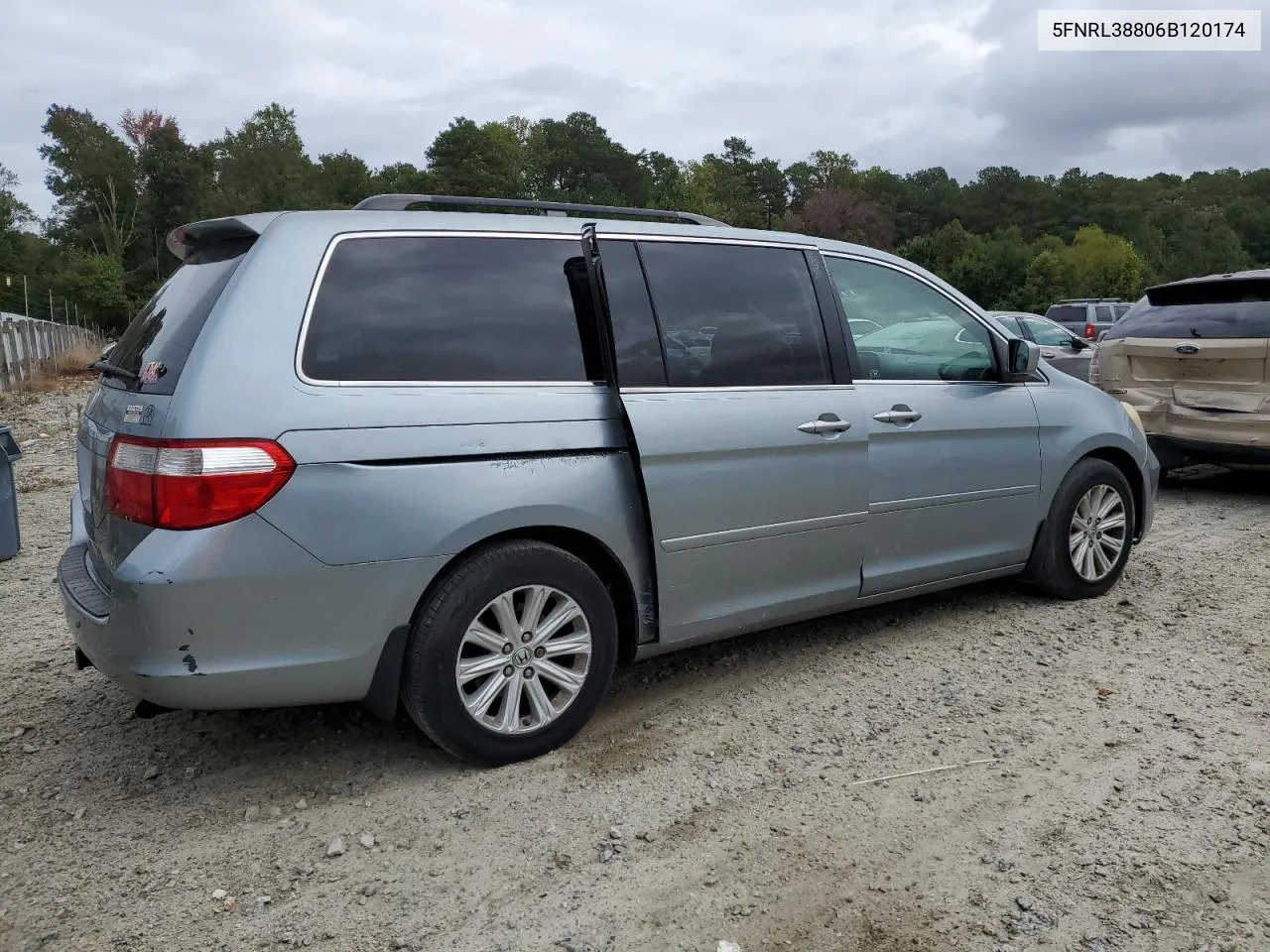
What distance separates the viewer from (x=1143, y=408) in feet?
25.4

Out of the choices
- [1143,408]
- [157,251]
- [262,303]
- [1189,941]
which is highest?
[157,251]

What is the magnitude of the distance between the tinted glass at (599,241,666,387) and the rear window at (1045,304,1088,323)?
2245cm

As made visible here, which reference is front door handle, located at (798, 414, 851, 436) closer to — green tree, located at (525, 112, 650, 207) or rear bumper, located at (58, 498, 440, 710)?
rear bumper, located at (58, 498, 440, 710)

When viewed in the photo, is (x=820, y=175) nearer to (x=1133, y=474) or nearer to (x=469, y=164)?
(x=469, y=164)

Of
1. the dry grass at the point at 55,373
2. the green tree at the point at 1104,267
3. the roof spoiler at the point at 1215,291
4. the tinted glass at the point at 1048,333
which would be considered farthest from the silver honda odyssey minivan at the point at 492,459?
the green tree at the point at 1104,267

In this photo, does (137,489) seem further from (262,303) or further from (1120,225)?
(1120,225)

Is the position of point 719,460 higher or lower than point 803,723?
higher

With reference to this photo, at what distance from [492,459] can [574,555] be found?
0.46m

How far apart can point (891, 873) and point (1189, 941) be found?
702 millimetres

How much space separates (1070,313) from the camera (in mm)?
24344

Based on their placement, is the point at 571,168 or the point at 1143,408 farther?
the point at 571,168

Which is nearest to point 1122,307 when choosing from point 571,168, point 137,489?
point 137,489

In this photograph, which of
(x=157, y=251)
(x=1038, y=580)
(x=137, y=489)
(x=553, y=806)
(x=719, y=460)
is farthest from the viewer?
(x=157, y=251)

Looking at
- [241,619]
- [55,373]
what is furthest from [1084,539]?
[55,373]
